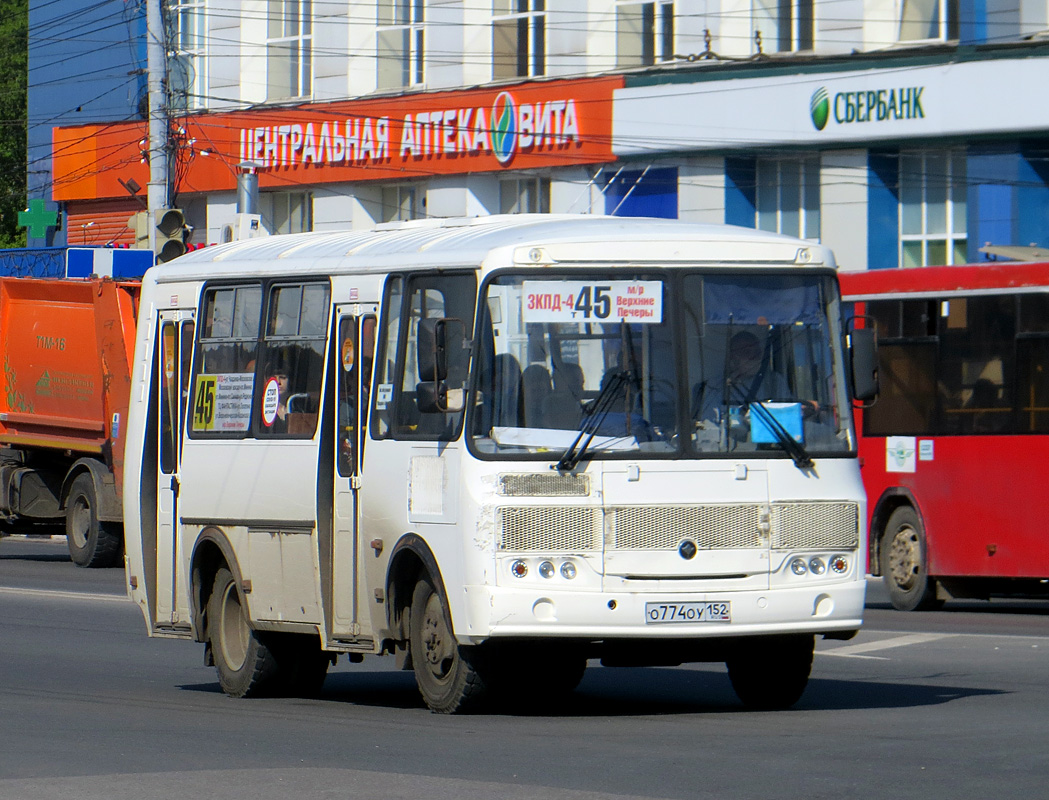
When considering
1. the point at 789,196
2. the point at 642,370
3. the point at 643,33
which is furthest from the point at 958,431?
the point at 643,33

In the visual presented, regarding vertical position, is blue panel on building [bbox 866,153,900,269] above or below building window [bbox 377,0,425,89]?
below

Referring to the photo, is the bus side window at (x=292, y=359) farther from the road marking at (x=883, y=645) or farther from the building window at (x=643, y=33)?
the building window at (x=643, y=33)

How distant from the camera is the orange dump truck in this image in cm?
2630

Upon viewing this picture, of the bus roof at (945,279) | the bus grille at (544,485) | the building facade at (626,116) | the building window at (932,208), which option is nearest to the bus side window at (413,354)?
the bus grille at (544,485)

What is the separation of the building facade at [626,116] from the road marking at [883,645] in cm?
1397

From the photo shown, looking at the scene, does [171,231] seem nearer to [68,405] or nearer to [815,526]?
[68,405]

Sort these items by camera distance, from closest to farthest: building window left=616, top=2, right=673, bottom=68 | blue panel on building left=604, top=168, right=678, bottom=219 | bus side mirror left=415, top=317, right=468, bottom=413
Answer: bus side mirror left=415, top=317, right=468, bottom=413
building window left=616, top=2, right=673, bottom=68
blue panel on building left=604, top=168, right=678, bottom=219

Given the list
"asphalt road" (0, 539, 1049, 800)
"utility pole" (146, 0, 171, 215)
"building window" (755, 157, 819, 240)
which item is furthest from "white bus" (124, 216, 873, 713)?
"building window" (755, 157, 819, 240)

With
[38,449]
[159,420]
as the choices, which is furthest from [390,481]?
[38,449]

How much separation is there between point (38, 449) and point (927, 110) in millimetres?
13244

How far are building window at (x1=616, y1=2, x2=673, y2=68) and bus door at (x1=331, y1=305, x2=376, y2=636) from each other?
23.6m

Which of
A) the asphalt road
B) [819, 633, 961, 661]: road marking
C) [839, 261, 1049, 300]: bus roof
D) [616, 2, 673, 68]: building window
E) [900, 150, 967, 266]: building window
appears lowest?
[819, 633, 961, 661]: road marking

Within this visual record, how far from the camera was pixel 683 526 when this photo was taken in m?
11.0

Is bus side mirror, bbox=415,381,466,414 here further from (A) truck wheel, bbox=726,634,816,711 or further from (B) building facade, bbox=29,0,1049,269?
(B) building facade, bbox=29,0,1049,269
